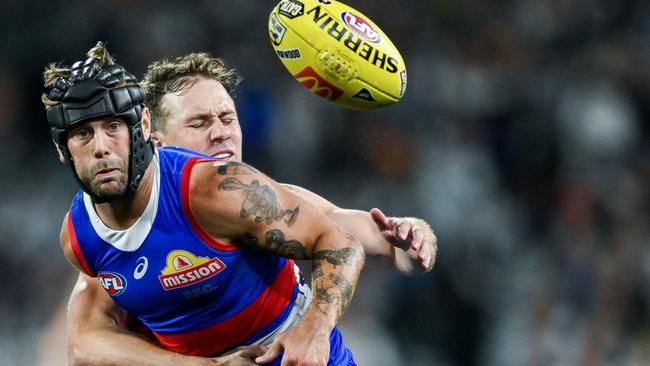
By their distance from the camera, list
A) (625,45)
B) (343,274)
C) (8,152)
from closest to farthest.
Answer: (343,274) < (8,152) < (625,45)

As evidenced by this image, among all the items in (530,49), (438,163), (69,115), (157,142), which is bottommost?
(438,163)

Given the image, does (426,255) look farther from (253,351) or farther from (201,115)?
(201,115)

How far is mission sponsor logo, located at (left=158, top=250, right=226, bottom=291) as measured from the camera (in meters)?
3.42

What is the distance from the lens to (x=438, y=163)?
749 cm

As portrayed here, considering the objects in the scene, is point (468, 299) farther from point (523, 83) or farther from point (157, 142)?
point (157, 142)

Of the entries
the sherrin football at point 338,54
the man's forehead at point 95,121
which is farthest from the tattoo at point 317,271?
the sherrin football at point 338,54

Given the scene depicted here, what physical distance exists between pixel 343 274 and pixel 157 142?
1865 mm

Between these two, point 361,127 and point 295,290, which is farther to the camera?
point 361,127

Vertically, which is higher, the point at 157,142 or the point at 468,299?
the point at 157,142

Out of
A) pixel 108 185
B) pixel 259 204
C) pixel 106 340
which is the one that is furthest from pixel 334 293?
pixel 106 340

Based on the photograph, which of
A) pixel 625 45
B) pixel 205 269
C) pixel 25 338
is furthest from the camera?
pixel 625 45

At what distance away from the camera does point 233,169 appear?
3.33m

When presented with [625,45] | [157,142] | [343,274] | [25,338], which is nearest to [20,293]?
[25,338]

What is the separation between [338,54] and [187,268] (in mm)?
1259
